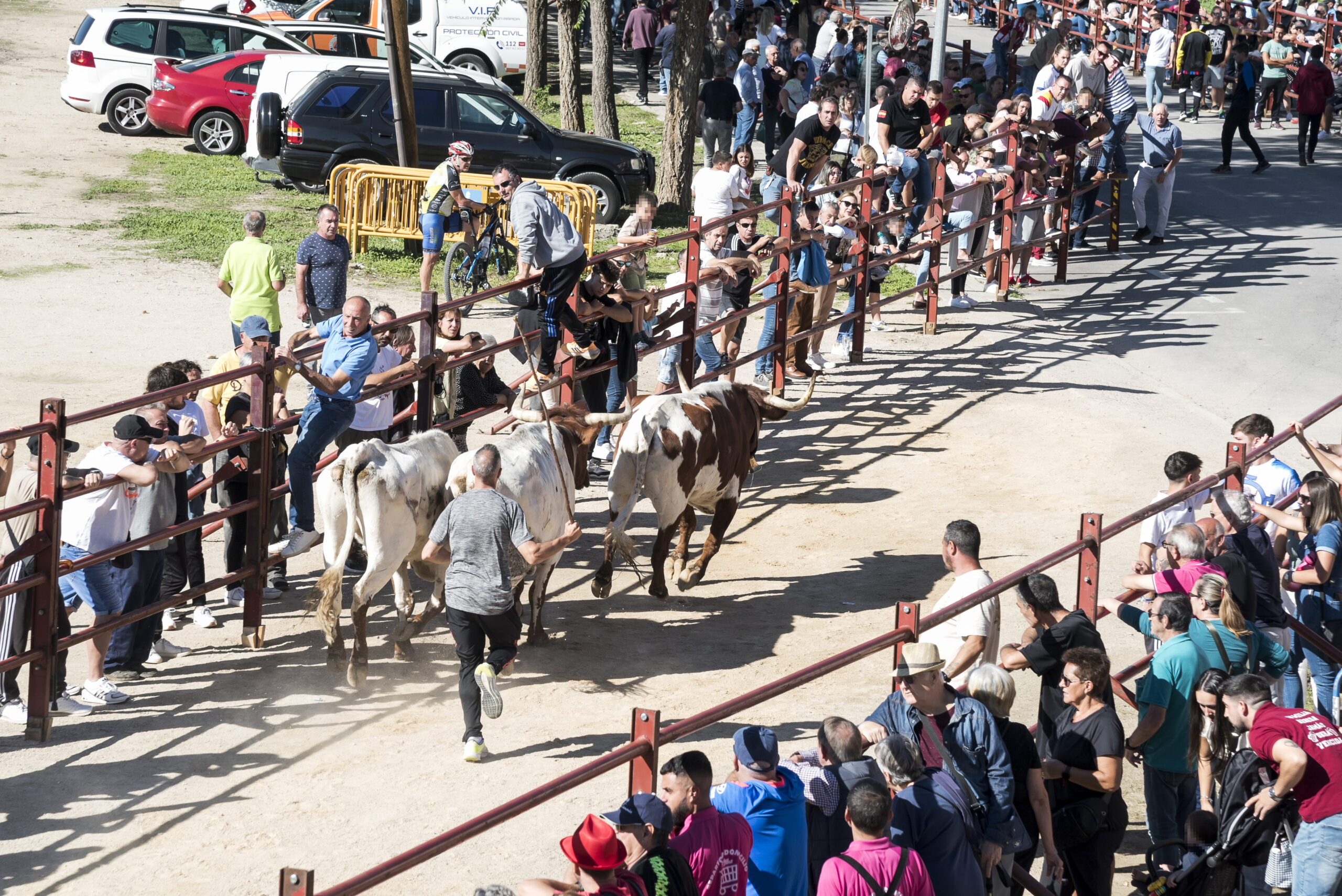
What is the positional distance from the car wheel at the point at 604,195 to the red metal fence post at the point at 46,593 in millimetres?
13306

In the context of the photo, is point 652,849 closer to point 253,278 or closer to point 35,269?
point 253,278

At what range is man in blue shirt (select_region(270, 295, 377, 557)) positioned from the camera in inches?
353

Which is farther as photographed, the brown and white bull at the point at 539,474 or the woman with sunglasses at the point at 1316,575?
the brown and white bull at the point at 539,474

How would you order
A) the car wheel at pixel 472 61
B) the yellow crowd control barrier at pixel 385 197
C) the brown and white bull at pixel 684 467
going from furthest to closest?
the car wheel at pixel 472 61 → the yellow crowd control barrier at pixel 385 197 → the brown and white bull at pixel 684 467

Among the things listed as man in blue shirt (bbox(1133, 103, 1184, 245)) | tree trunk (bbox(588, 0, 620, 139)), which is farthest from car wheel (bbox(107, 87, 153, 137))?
man in blue shirt (bbox(1133, 103, 1184, 245))

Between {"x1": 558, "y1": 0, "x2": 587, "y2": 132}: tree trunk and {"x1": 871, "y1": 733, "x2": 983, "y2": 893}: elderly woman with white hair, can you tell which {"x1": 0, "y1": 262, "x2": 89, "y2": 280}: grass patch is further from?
{"x1": 871, "y1": 733, "x2": 983, "y2": 893}: elderly woman with white hair

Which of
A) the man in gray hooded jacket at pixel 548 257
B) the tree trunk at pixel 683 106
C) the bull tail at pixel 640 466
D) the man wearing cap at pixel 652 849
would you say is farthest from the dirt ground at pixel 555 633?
the tree trunk at pixel 683 106

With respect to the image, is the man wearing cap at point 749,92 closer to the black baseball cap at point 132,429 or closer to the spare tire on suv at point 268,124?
the spare tire on suv at point 268,124

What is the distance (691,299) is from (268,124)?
10.4 metres

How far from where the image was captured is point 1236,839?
629 cm

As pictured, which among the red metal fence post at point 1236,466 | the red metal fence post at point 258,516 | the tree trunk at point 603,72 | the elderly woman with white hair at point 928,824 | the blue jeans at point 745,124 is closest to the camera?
the elderly woman with white hair at point 928,824

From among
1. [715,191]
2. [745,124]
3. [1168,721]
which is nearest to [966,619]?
[1168,721]

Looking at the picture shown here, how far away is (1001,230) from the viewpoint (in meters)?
18.2

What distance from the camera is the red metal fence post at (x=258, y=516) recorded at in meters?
8.87
